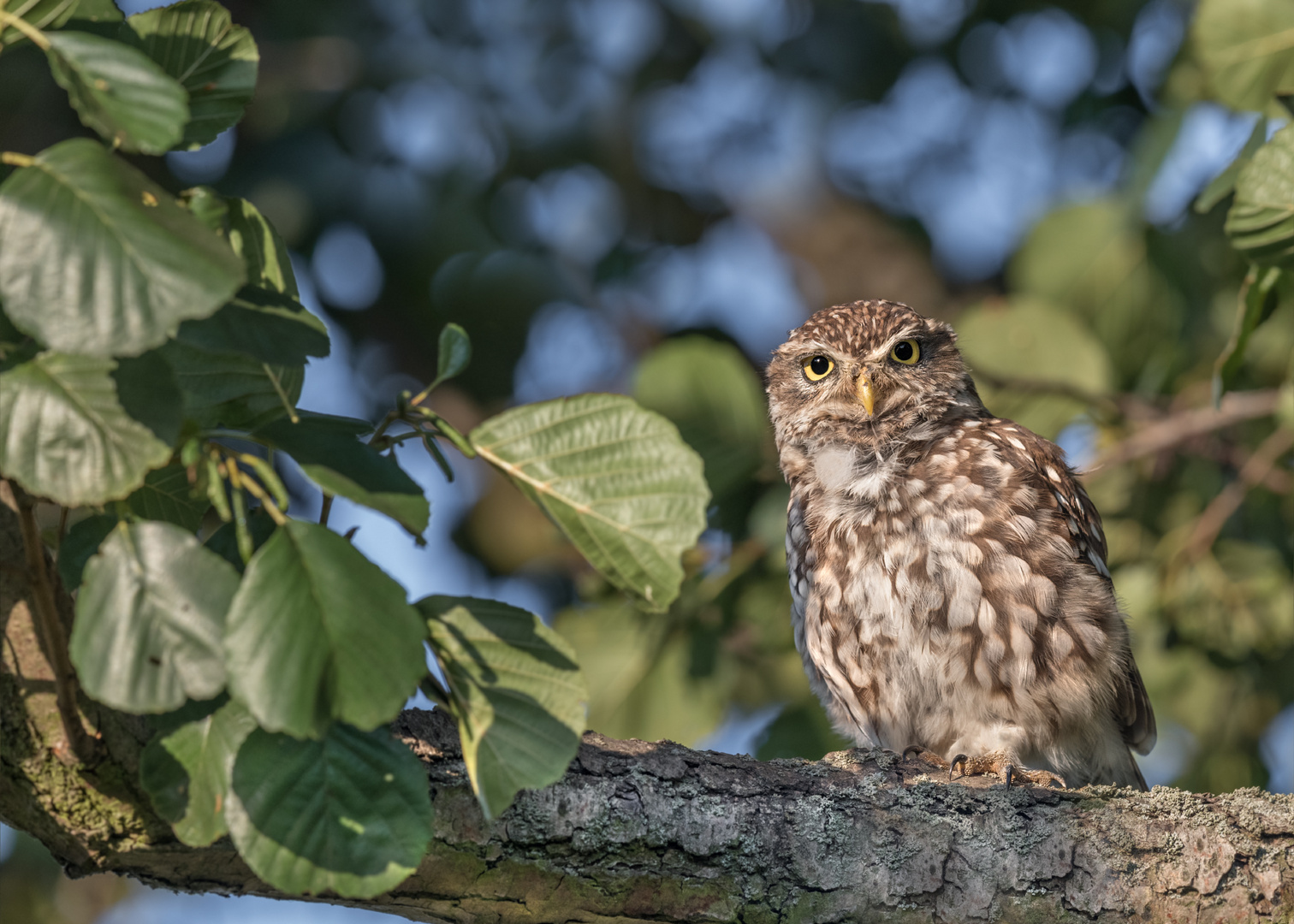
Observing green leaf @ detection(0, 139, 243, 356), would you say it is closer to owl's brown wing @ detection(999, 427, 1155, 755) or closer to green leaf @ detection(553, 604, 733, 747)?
owl's brown wing @ detection(999, 427, 1155, 755)

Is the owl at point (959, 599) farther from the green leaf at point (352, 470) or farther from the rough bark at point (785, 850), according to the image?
the green leaf at point (352, 470)

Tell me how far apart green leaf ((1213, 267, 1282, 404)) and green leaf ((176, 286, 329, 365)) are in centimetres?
252

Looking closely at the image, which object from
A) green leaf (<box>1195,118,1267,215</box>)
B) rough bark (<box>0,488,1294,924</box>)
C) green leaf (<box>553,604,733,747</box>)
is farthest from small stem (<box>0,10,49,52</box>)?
green leaf (<box>553,604,733,747</box>)

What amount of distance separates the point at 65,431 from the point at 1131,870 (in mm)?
2229

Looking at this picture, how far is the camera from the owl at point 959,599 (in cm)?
372

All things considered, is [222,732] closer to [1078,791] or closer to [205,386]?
[205,386]

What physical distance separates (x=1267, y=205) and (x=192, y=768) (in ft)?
8.20

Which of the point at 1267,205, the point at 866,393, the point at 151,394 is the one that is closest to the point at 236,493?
the point at 151,394

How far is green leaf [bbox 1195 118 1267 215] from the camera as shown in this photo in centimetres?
291

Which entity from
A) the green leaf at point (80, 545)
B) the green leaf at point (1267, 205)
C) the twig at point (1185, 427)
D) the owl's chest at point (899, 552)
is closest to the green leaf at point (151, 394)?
the green leaf at point (80, 545)

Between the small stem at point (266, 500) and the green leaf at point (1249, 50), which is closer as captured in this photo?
the small stem at point (266, 500)

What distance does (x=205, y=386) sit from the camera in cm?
160

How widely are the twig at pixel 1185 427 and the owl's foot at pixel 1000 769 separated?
146 centimetres

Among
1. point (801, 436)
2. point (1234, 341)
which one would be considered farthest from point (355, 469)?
point (801, 436)
